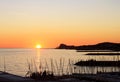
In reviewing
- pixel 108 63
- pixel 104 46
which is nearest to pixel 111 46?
pixel 104 46

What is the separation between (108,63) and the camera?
61.8 m

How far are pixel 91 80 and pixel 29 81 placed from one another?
343cm

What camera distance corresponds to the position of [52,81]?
1465 centimetres

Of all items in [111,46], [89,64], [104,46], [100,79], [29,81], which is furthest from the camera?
[104,46]

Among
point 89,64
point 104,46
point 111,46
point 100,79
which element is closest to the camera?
point 100,79

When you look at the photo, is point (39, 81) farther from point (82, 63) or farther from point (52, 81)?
point (82, 63)

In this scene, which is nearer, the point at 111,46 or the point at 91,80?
the point at 91,80

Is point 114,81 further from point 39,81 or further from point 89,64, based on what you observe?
point 89,64

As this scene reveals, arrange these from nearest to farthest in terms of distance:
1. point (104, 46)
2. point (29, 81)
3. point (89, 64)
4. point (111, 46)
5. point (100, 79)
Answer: point (29, 81) < point (100, 79) < point (89, 64) < point (111, 46) < point (104, 46)

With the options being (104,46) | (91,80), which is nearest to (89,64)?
(91,80)

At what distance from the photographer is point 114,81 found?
14930mm

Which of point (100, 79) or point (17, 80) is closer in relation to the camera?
point (17, 80)

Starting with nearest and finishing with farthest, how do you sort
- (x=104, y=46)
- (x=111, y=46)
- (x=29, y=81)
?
(x=29, y=81), (x=111, y=46), (x=104, y=46)

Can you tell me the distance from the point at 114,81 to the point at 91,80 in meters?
1.39
